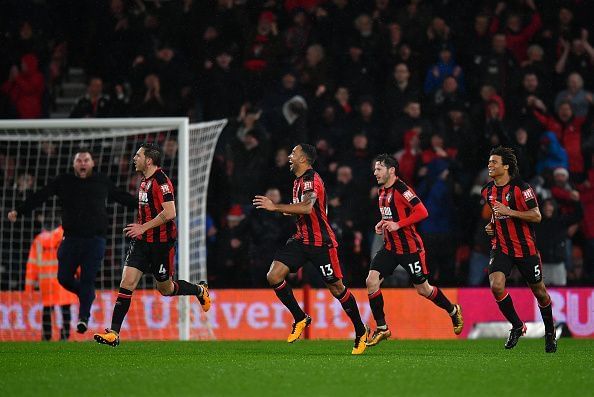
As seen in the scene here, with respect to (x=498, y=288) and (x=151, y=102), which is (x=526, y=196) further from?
(x=151, y=102)

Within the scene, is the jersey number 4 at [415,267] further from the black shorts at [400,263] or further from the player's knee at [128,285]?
the player's knee at [128,285]

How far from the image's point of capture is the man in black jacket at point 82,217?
490 inches

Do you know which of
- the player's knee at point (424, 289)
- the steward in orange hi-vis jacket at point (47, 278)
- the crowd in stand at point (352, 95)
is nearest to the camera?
the player's knee at point (424, 289)

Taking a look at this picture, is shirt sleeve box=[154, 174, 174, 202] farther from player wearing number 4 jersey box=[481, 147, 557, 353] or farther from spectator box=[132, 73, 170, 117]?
spectator box=[132, 73, 170, 117]

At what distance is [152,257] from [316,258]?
64.0 inches

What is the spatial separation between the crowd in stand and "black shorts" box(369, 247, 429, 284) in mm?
3828

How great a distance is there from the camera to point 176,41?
704 inches

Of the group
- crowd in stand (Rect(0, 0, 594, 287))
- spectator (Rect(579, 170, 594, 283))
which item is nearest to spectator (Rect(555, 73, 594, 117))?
crowd in stand (Rect(0, 0, 594, 287))

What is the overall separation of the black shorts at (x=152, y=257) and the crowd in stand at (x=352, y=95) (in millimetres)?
4303

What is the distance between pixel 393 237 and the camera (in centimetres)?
1115

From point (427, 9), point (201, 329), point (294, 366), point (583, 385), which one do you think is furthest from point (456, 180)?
point (583, 385)

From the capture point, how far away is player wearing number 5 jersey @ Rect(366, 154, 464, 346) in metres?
11.0

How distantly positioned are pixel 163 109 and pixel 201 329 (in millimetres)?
4083

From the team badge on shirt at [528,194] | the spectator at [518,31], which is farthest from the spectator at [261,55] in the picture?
the team badge on shirt at [528,194]
